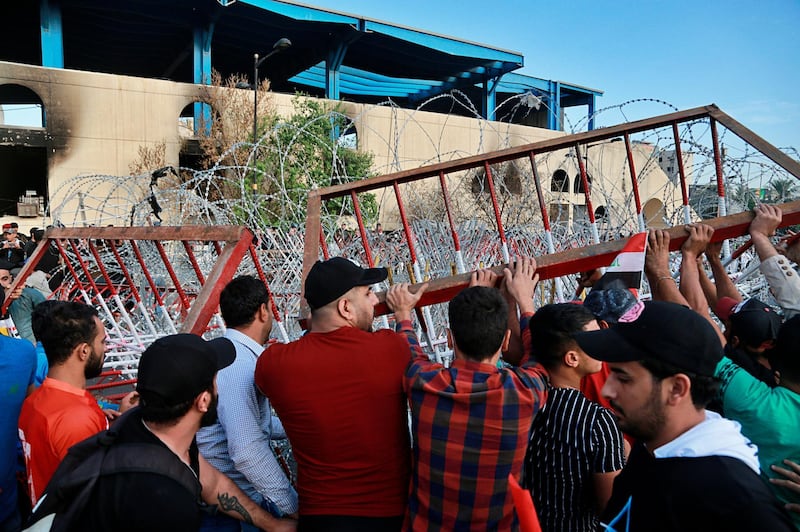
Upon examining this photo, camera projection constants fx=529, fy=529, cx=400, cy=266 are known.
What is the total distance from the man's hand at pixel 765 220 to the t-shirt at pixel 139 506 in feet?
8.35

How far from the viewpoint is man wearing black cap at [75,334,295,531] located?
1383mm

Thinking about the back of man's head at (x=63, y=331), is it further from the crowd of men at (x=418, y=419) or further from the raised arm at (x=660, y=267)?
the raised arm at (x=660, y=267)

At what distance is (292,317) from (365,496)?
290cm

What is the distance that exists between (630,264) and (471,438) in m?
1.22

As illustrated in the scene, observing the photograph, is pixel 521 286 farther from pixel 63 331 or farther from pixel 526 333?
pixel 63 331

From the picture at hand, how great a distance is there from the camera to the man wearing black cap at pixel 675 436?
1.13 metres

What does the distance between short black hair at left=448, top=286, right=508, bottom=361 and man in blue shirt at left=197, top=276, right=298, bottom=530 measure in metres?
0.89

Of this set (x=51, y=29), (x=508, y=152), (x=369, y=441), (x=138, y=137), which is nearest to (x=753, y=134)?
(x=508, y=152)

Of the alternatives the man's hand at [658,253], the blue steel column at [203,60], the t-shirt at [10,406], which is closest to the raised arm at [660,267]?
the man's hand at [658,253]

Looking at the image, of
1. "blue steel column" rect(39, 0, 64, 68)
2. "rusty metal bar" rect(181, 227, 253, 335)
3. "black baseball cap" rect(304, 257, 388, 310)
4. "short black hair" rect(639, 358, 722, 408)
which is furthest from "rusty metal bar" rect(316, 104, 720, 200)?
"blue steel column" rect(39, 0, 64, 68)

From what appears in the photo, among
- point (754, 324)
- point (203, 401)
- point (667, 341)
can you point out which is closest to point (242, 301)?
point (203, 401)

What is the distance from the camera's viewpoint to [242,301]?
2.32 meters

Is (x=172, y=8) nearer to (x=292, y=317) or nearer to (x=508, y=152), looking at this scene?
(x=292, y=317)

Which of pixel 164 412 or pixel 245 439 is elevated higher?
pixel 164 412
